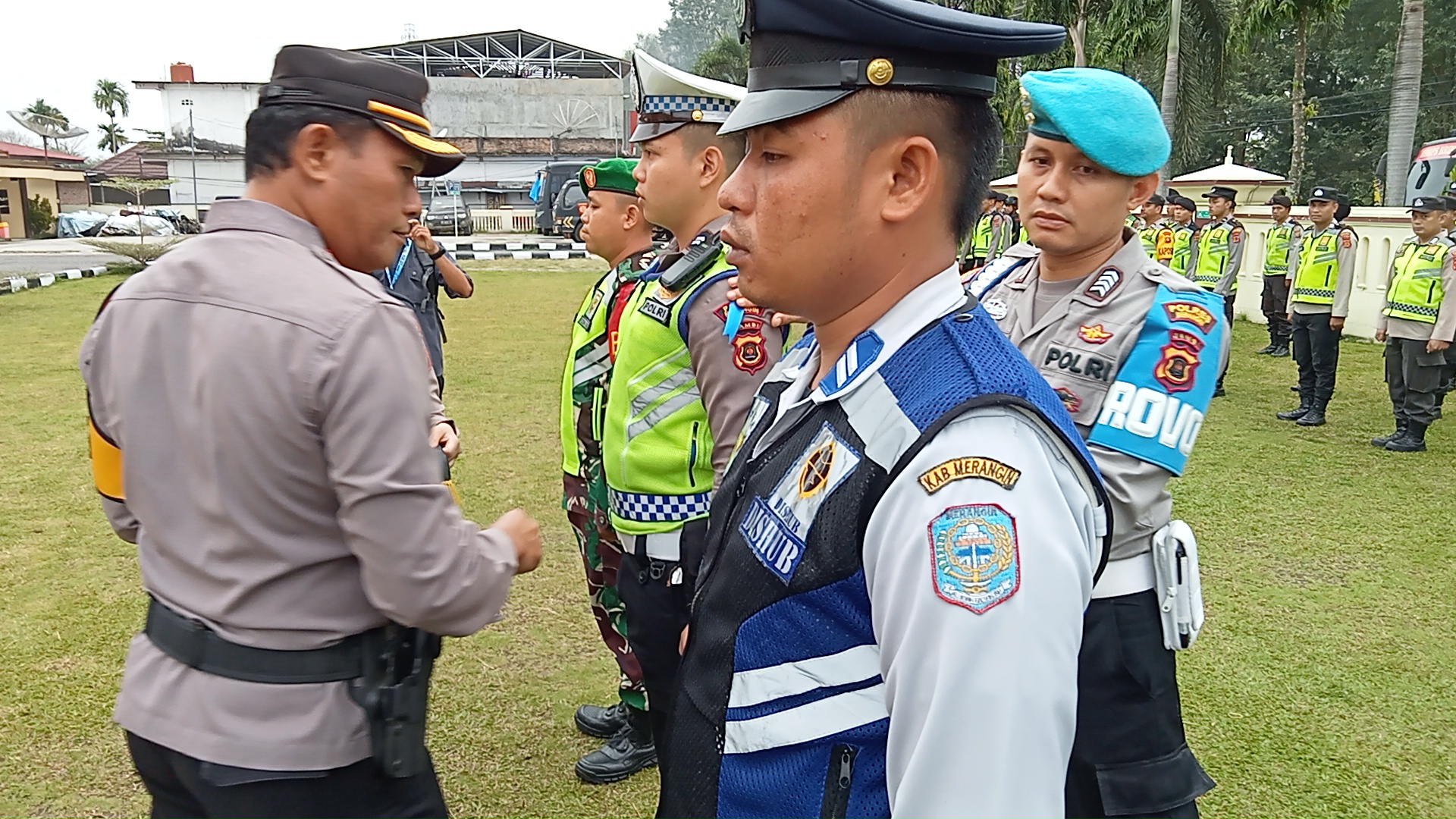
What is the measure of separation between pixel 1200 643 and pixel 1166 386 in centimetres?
277

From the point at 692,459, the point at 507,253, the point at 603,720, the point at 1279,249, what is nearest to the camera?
the point at 692,459

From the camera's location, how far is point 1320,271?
9305 millimetres

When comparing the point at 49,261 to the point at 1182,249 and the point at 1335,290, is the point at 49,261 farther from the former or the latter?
the point at 1335,290

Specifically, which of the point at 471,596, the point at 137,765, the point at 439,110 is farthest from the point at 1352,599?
the point at 439,110

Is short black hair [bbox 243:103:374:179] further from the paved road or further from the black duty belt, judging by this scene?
the paved road

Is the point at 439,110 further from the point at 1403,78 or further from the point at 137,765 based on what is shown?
the point at 137,765

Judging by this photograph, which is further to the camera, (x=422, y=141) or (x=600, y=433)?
(x=600, y=433)

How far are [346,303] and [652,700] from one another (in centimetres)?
171

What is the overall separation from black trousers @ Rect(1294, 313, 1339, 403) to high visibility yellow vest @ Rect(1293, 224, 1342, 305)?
16 centimetres

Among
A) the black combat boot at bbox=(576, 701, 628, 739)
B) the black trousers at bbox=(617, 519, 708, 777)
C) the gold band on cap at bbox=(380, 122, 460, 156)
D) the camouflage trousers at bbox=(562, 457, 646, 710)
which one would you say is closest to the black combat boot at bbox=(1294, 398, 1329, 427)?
the black combat boot at bbox=(576, 701, 628, 739)

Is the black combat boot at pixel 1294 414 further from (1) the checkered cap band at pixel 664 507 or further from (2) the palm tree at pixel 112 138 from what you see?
(2) the palm tree at pixel 112 138

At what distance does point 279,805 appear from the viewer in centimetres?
175

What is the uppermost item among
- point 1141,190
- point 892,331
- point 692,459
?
point 1141,190

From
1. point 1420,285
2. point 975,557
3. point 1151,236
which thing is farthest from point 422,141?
point 1151,236
